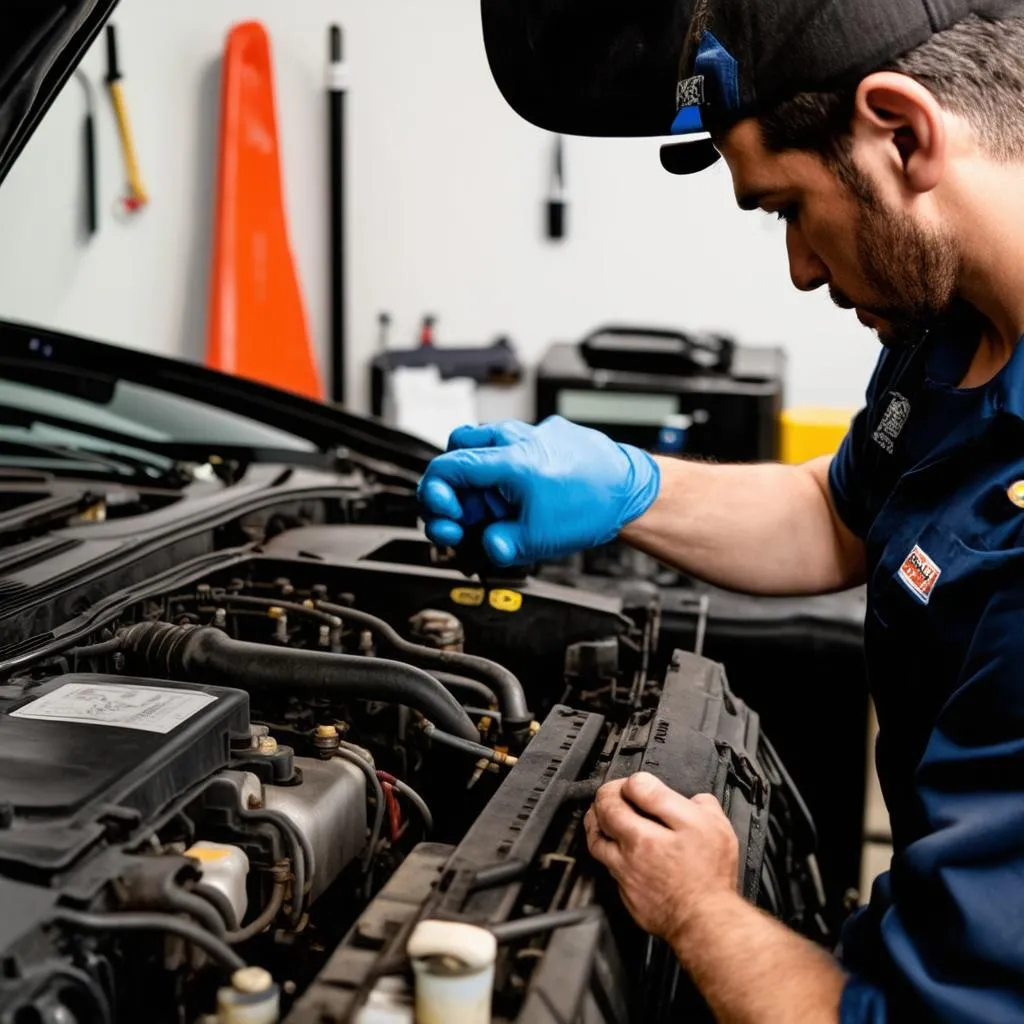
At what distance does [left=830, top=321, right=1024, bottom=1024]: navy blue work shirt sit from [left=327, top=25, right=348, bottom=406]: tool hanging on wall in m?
2.92

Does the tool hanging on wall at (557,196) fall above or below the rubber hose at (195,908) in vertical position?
above

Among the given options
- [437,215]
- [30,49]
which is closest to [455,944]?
[30,49]

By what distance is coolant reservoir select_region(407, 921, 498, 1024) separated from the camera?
2.75ft

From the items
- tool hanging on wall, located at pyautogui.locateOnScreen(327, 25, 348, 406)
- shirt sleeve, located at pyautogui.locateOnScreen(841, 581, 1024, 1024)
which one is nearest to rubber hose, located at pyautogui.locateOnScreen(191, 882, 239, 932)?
shirt sleeve, located at pyautogui.locateOnScreen(841, 581, 1024, 1024)

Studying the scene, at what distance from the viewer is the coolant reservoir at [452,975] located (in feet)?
2.75

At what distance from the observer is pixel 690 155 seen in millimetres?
1422

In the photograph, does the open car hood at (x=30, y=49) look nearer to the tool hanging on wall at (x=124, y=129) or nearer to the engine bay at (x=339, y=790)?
the engine bay at (x=339, y=790)

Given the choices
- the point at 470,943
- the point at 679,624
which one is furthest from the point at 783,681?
the point at 470,943

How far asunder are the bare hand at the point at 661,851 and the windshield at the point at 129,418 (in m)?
1.28

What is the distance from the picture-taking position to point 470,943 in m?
0.85

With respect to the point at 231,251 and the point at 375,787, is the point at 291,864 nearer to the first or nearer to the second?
the point at 375,787

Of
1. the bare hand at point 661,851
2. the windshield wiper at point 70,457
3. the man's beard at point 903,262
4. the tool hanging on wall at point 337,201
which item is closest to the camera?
the bare hand at point 661,851

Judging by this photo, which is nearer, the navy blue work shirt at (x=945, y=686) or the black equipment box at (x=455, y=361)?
the navy blue work shirt at (x=945, y=686)

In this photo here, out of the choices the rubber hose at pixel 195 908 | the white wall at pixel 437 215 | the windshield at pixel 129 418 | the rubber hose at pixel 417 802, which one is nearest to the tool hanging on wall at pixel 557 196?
the white wall at pixel 437 215
